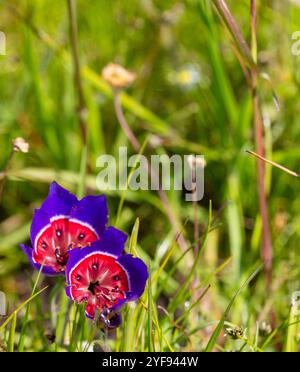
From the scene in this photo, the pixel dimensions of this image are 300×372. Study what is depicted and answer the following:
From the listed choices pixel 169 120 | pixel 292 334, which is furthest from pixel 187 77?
pixel 292 334

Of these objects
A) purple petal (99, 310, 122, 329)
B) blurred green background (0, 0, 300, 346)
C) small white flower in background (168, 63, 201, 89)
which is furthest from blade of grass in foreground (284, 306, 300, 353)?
small white flower in background (168, 63, 201, 89)

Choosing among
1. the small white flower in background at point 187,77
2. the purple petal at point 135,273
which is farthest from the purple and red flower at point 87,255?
the small white flower in background at point 187,77

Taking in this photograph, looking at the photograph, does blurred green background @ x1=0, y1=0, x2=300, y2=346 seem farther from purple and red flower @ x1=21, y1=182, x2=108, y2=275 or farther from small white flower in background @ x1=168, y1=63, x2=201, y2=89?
purple and red flower @ x1=21, y1=182, x2=108, y2=275

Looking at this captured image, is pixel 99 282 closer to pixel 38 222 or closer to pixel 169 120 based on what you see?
pixel 38 222

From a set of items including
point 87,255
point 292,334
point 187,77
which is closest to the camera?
point 87,255

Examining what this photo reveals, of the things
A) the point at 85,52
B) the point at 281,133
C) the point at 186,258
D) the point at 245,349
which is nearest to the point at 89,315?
the point at 245,349

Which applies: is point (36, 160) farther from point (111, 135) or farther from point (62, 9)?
point (62, 9)
